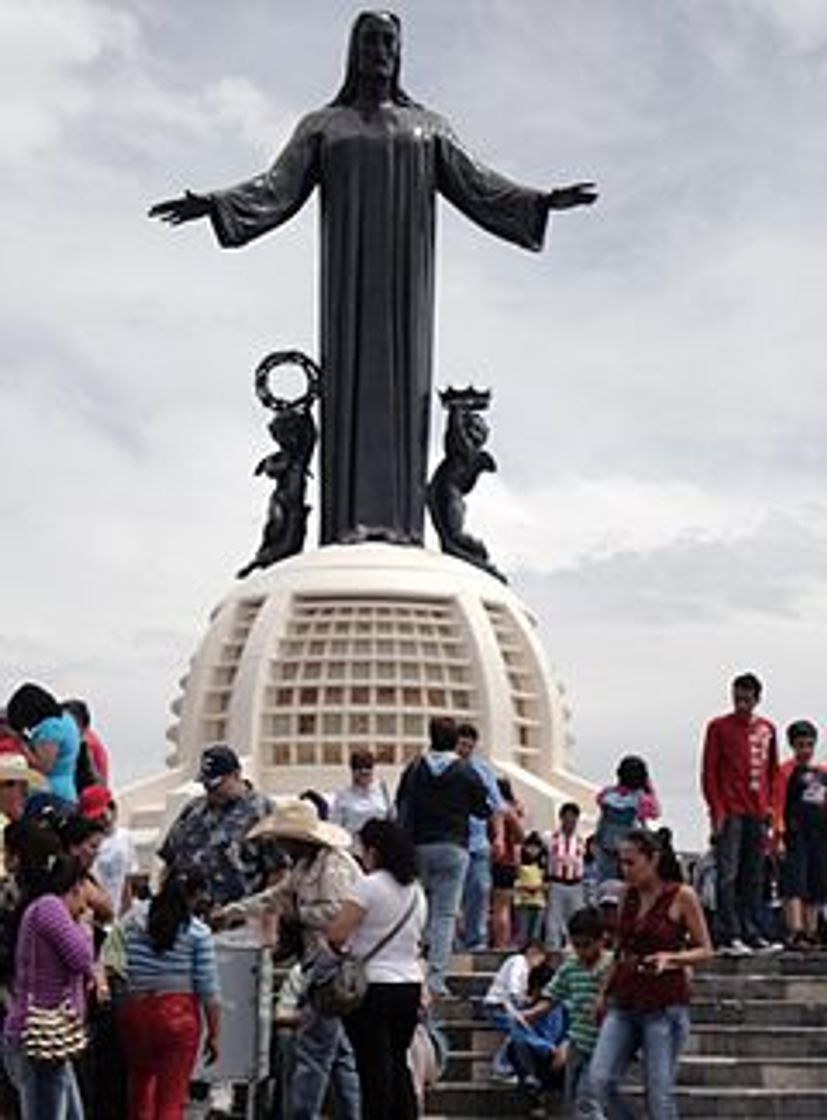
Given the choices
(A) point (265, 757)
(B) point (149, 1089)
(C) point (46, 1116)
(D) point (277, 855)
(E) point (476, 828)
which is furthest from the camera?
(A) point (265, 757)

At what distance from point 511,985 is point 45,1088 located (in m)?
4.03

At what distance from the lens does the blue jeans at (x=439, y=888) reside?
12.8 metres

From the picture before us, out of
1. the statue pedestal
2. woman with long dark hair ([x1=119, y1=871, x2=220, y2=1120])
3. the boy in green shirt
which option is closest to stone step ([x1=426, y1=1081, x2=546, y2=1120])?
the boy in green shirt

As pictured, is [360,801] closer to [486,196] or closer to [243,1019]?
[243,1019]

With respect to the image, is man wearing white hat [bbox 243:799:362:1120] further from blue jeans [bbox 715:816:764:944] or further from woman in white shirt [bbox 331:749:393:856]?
blue jeans [bbox 715:816:764:944]

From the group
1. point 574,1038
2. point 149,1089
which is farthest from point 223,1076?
point 574,1038

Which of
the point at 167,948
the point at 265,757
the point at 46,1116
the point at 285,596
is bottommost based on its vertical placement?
the point at 46,1116

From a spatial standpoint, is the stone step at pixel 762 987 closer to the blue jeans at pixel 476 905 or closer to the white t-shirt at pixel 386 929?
the blue jeans at pixel 476 905

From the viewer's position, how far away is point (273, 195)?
33094 mm

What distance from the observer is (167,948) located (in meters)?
9.46

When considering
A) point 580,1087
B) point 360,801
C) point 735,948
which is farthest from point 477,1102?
point 360,801

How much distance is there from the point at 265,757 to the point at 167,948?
21287mm

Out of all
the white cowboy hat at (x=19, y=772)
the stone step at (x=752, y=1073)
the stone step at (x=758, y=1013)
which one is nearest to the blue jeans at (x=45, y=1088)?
the white cowboy hat at (x=19, y=772)

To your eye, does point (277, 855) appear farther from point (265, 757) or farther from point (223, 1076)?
point (265, 757)
